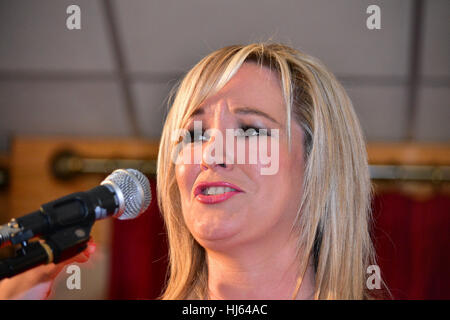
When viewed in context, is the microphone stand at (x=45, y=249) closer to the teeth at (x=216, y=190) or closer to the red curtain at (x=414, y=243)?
the teeth at (x=216, y=190)

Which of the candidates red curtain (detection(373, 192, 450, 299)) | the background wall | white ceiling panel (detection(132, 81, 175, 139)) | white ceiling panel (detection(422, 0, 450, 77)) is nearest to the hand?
the background wall

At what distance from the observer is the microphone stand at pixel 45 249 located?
0.67 m

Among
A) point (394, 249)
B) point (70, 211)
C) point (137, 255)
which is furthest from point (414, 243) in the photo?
point (70, 211)

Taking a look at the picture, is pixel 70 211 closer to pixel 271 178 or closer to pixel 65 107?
pixel 271 178

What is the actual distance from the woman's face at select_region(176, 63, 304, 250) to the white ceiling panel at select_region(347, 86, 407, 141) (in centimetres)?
63

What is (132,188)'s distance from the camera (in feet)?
2.50

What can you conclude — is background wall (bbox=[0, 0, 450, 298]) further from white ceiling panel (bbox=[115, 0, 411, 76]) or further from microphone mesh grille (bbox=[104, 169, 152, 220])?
microphone mesh grille (bbox=[104, 169, 152, 220])

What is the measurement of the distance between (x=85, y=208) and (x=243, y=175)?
260 mm

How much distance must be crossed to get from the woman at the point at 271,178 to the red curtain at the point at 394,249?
0.84m

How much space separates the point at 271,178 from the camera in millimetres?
878

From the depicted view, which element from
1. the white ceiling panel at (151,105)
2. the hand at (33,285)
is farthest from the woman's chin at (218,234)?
the white ceiling panel at (151,105)

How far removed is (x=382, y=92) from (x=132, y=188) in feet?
3.14

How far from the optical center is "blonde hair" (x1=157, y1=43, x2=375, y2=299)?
92 cm
